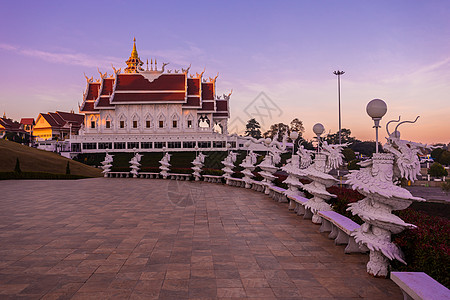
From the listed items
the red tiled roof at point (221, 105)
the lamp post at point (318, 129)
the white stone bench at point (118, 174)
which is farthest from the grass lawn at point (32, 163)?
the red tiled roof at point (221, 105)

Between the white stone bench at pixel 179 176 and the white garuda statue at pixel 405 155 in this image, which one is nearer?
the white garuda statue at pixel 405 155

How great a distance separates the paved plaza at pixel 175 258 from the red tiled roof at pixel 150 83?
41.4 meters

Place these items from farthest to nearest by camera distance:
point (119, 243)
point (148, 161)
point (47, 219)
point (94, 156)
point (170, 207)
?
point (94, 156) < point (148, 161) < point (170, 207) < point (47, 219) < point (119, 243)

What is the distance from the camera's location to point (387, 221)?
4285 mm

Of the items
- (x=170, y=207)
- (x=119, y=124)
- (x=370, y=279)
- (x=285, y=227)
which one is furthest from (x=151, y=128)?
(x=370, y=279)

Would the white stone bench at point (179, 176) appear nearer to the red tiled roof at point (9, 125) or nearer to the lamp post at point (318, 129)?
the lamp post at point (318, 129)

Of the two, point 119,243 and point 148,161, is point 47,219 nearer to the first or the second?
point 119,243

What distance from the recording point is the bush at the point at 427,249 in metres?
3.74

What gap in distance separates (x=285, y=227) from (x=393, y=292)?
3.61m

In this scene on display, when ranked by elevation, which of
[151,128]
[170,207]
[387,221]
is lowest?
[170,207]

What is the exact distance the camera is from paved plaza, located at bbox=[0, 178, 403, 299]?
4105 millimetres

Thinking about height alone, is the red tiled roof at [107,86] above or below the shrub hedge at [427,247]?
above

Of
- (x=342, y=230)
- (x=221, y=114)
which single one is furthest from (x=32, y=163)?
(x=221, y=114)

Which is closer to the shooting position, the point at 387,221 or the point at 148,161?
the point at 387,221
